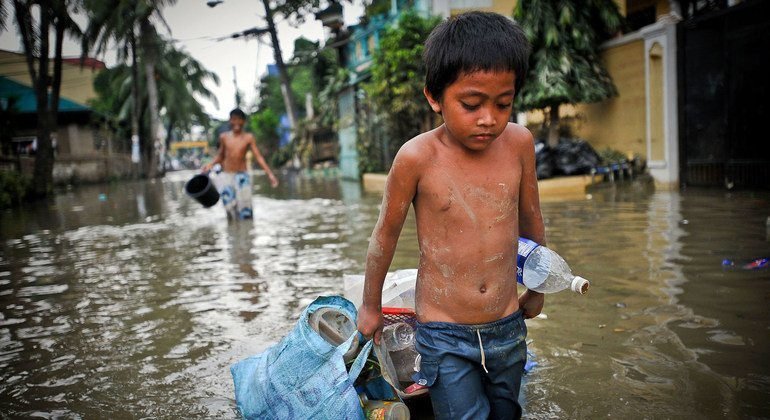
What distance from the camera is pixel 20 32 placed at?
1834 centimetres

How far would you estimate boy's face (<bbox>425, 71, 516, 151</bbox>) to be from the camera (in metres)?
1.85

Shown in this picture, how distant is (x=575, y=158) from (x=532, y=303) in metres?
11.4

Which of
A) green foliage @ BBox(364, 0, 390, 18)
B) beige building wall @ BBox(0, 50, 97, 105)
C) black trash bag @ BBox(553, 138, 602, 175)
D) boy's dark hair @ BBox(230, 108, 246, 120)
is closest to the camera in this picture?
boy's dark hair @ BBox(230, 108, 246, 120)

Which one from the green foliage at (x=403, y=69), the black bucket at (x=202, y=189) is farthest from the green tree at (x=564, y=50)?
the black bucket at (x=202, y=189)

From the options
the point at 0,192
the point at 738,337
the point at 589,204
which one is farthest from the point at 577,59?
the point at 0,192

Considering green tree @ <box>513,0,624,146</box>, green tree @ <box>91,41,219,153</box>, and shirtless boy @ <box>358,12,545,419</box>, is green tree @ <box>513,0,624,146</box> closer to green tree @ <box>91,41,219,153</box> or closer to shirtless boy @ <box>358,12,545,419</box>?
shirtless boy @ <box>358,12,545,419</box>

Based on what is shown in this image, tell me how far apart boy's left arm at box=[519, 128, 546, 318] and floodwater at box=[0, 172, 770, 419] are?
61 cm

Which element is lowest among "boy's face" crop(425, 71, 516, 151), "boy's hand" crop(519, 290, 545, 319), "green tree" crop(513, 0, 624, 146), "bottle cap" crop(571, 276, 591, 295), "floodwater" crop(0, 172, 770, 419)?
"floodwater" crop(0, 172, 770, 419)

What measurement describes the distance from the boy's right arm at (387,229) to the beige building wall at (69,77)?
125 feet

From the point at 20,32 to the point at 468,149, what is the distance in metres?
20.3

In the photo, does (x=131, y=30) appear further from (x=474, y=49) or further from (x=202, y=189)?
(x=474, y=49)

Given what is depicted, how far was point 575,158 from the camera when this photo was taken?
13.0 meters

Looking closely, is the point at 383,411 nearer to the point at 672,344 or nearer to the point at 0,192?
the point at 672,344

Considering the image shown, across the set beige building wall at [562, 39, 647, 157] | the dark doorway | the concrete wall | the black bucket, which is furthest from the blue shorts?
the concrete wall
